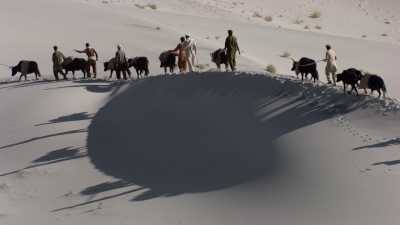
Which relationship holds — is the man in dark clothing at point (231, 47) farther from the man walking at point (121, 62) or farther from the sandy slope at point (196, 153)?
the man walking at point (121, 62)

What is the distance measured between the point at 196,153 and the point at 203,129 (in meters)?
1.23

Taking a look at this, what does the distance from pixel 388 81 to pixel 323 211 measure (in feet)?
59.3

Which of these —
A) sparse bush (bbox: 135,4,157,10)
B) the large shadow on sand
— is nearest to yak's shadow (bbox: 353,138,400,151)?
the large shadow on sand

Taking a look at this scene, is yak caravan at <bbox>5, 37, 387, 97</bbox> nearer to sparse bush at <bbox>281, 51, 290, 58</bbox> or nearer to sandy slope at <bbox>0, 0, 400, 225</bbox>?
sandy slope at <bbox>0, 0, 400, 225</bbox>

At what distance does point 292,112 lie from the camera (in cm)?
1756

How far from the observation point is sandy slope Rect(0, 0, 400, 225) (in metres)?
14.6

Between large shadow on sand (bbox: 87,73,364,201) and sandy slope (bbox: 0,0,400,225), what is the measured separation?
0.12ft

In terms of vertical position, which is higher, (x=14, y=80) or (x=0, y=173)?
(x=14, y=80)

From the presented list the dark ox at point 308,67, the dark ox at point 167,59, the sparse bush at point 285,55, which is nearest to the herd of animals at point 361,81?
the dark ox at point 308,67

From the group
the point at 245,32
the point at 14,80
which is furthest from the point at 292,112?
the point at 245,32

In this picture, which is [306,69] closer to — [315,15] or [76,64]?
[76,64]

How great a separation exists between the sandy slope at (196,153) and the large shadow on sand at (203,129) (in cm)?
4

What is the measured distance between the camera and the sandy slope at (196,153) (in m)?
14.6

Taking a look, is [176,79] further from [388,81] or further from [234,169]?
[388,81]
